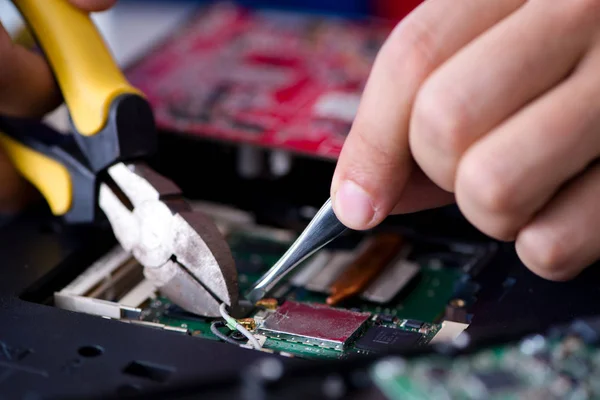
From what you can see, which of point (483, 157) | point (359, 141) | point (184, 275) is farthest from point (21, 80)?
point (483, 157)

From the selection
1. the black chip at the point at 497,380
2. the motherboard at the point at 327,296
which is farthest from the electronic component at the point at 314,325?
the black chip at the point at 497,380

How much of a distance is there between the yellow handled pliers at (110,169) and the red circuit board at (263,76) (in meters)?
0.22

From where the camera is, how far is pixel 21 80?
1.16 metres

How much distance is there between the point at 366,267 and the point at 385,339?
0.23 meters

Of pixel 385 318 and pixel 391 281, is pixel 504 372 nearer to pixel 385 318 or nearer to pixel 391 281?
pixel 385 318

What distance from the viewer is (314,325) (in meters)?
0.98

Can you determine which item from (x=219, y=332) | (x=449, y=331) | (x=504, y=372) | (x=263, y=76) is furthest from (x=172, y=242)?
(x=263, y=76)

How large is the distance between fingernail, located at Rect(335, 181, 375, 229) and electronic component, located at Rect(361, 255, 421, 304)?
0.22m

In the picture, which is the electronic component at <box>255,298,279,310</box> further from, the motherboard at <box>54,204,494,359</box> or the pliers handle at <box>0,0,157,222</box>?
the pliers handle at <box>0,0,157,222</box>

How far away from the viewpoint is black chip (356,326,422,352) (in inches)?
37.0

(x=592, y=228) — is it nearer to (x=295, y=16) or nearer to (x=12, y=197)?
(x=12, y=197)

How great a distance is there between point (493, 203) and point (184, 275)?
1.24ft

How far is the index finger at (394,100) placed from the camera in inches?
34.2

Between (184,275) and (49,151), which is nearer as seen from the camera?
(184,275)
